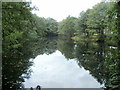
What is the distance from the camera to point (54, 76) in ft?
33.9

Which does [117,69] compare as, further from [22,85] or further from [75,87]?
[22,85]

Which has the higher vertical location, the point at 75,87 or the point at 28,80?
the point at 28,80

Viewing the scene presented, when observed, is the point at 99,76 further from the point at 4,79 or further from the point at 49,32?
the point at 49,32

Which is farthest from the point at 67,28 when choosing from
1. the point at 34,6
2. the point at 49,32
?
the point at 34,6

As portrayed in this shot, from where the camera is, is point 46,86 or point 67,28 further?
point 67,28

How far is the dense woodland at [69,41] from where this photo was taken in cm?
791

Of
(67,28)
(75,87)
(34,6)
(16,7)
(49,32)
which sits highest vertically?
(49,32)

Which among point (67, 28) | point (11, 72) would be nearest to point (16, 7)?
point (11, 72)

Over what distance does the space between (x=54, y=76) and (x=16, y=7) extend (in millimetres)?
4611

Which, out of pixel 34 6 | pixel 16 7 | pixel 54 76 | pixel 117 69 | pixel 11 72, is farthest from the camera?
pixel 34 6

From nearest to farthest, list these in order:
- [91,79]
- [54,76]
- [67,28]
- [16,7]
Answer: [91,79] → [54,76] → [16,7] → [67,28]

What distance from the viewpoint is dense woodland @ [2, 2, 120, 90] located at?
26.0 ft

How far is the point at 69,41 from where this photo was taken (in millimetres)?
40938

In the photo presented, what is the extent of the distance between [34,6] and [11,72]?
35.3 ft
